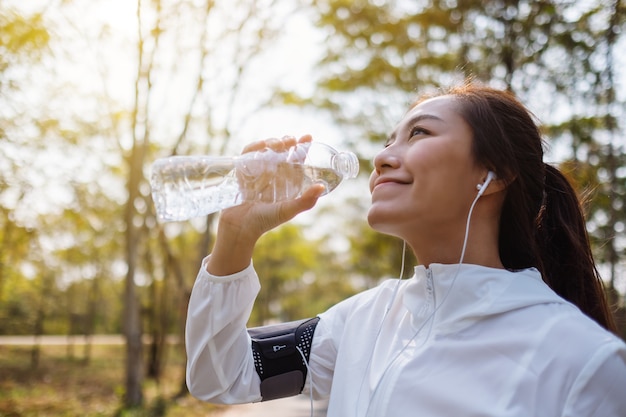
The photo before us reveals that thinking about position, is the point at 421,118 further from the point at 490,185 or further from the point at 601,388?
the point at 601,388

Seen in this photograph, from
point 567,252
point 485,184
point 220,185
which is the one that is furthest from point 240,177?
point 567,252

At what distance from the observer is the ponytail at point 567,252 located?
1.83 metres

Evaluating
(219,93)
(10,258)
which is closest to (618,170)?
(219,93)

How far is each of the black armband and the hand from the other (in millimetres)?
311

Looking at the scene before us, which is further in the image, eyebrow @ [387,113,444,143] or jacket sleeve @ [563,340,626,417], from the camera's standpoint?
eyebrow @ [387,113,444,143]

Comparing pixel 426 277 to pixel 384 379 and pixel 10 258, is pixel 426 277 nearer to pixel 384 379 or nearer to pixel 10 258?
pixel 384 379

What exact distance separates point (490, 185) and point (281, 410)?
26.2ft

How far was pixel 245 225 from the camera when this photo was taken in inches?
69.2

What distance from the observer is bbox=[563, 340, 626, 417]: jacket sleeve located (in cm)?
127

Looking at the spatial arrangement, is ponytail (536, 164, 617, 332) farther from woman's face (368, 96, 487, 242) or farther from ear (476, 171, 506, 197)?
woman's face (368, 96, 487, 242)

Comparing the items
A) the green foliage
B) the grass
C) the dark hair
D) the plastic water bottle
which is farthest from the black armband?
the green foliage

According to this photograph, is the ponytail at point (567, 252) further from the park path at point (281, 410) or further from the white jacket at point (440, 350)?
the park path at point (281, 410)

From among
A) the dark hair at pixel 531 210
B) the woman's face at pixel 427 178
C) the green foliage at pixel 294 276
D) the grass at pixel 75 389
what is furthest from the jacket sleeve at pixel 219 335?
the green foliage at pixel 294 276

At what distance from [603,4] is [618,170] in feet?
7.07
